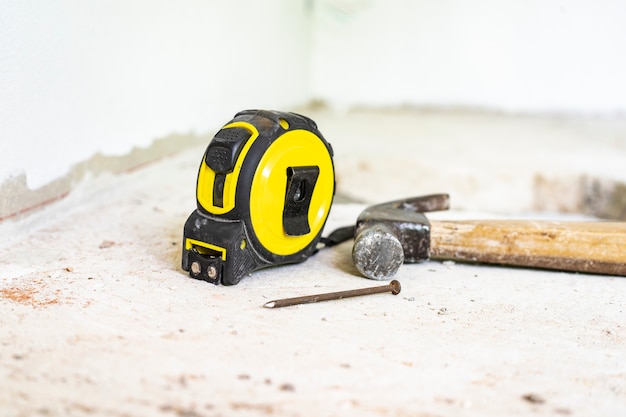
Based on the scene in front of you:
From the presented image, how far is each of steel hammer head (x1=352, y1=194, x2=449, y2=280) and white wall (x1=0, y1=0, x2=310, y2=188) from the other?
1.23 meters

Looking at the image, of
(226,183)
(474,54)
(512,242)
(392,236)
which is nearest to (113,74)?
(226,183)

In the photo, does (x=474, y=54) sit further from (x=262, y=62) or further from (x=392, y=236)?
(x=392, y=236)

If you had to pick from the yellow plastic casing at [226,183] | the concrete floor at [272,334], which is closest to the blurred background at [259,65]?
the concrete floor at [272,334]

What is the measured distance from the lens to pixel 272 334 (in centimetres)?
147

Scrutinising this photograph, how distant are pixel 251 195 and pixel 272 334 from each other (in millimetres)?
445

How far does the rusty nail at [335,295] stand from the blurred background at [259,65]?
1.08m

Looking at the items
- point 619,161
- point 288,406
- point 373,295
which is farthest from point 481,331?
point 619,161

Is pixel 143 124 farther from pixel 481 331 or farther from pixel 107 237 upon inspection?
pixel 481 331

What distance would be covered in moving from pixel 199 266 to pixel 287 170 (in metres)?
0.39

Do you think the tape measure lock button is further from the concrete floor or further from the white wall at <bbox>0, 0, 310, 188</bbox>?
the white wall at <bbox>0, 0, 310, 188</bbox>

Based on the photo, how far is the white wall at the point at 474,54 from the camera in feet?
17.7

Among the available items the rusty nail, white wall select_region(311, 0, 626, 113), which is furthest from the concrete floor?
white wall select_region(311, 0, 626, 113)

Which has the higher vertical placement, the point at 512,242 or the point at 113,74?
the point at 113,74

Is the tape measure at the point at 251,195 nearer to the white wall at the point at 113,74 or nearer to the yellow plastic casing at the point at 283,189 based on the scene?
the yellow plastic casing at the point at 283,189
